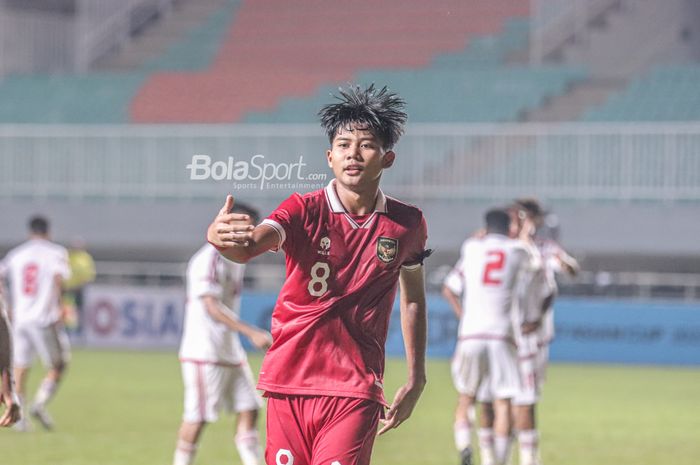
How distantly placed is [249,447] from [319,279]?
16.7 feet

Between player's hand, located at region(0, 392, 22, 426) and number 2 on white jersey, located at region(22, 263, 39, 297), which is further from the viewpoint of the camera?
number 2 on white jersey, located at region(22, 263, 39, 297)

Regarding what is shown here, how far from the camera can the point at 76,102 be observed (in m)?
33.1

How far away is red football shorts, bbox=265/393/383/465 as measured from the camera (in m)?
5.68

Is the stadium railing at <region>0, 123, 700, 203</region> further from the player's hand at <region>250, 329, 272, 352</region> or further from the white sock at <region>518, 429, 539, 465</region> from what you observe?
the player's hand at <region>250, 329, 272, 352</region>

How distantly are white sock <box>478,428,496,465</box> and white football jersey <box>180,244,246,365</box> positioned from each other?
2202 millimetres

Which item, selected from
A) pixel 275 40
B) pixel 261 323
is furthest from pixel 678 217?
pixel 275 40

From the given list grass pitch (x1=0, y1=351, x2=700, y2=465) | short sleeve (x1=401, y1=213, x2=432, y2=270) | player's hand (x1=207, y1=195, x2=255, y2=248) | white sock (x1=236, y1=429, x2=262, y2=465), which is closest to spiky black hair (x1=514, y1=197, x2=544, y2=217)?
grass pitch (x1=0, y1=351, x2=700, y2=465)

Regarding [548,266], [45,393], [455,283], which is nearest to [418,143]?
[45,393]

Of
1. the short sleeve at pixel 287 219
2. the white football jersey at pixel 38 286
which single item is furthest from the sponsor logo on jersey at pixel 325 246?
the white football jersey at pixel 38 286

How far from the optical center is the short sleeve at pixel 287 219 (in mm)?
5434

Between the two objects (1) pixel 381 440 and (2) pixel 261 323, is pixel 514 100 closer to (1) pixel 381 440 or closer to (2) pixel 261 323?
(2) pixel 261 323

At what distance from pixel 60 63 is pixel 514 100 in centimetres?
1181

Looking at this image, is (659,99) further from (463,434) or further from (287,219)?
(287,219)

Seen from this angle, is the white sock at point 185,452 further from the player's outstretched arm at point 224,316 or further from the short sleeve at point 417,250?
the short sleeve at point 417,250
